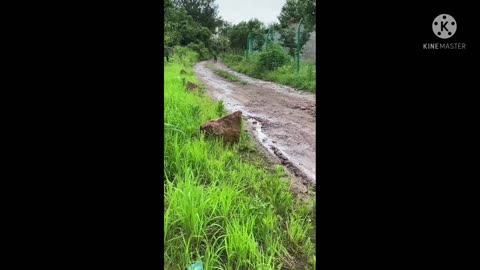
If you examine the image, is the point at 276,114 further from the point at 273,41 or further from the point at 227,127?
the point at 273,41

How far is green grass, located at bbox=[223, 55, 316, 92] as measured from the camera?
92 centimetres

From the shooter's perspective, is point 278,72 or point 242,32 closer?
point 242,32

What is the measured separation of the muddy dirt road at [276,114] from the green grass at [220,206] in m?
0.06

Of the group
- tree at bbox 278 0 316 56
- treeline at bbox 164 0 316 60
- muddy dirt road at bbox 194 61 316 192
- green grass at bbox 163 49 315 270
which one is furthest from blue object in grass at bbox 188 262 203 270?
tree at bbox 278 0 316 56

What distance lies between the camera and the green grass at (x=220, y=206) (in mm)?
846

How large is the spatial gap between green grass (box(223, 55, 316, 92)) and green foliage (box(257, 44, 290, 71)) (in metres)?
0.03

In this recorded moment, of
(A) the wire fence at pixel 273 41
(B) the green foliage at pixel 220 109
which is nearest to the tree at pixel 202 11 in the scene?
(A) the wire fence at pixel 273 41

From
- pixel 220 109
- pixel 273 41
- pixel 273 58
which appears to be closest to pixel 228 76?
pixel 220 109

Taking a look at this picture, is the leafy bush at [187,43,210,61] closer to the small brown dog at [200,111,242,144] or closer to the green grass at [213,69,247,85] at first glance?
the green grass at [213,69,247,85]
